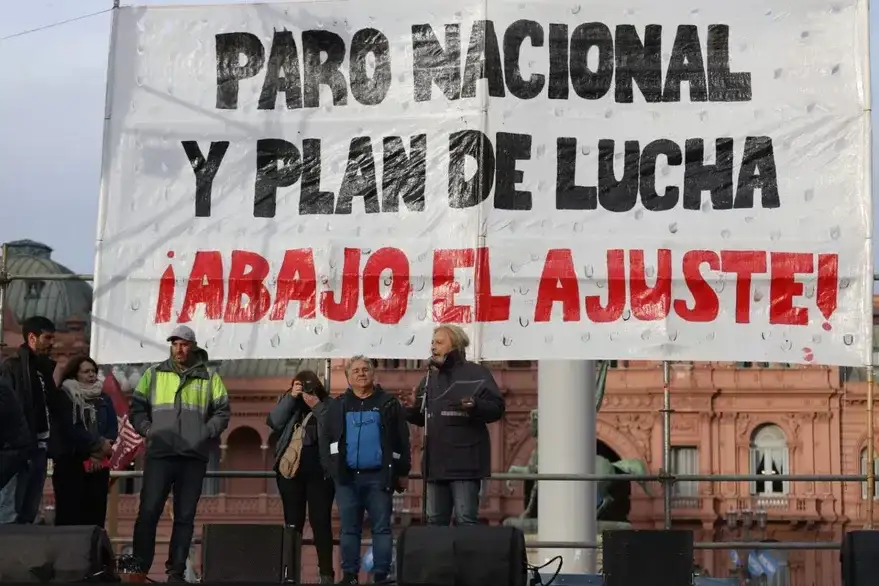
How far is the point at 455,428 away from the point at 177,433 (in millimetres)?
1501

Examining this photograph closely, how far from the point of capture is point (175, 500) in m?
9.26

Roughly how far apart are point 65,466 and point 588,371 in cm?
492

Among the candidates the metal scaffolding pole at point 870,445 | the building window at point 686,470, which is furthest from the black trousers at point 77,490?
the building window at point 686,470

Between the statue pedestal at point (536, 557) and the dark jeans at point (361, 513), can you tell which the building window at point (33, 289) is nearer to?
the statue pedestal at point (536, 557)

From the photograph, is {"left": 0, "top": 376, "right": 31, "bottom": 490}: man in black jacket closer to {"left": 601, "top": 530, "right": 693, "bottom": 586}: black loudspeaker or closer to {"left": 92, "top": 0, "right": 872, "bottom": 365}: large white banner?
{"left": 92, "top": 0, "right": 872, "bottom": 365}: large white banner

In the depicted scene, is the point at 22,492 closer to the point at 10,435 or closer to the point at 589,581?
the point at 10,435

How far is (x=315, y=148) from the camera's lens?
34.2 feet

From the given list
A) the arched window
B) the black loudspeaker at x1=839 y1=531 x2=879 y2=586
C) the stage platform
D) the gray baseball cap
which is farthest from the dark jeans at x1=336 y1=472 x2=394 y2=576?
the arched window

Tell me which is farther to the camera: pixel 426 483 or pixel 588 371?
pixel 588 371

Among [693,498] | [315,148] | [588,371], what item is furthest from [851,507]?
[315,148]

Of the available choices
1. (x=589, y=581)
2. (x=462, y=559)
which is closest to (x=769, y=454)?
(x=589, y=581)

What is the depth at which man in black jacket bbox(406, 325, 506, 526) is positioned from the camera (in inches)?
349

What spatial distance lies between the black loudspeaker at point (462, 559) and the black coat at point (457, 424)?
117cm

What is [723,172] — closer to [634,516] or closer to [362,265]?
[362,265]
